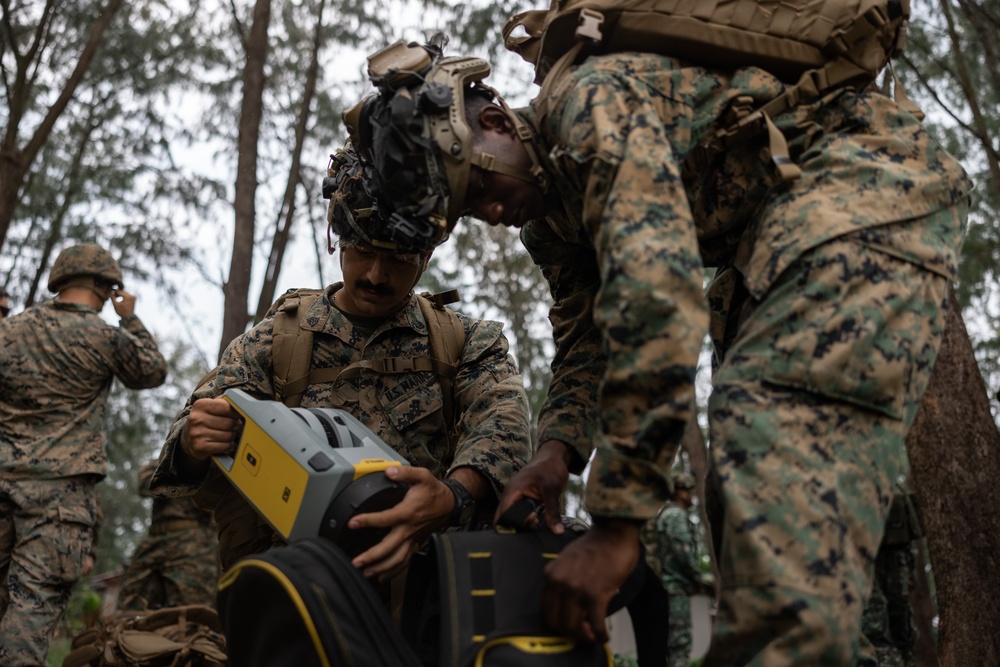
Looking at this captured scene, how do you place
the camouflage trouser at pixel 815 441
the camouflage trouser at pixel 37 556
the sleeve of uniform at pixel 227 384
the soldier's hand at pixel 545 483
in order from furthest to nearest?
the camouflage trouser at pixel 37 556 → the sleeve of uniform at pixel 227 384 → the soldier's hand at pixel 545 483 → the camouflage trouser at pixel 815 441

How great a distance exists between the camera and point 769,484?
2016mm

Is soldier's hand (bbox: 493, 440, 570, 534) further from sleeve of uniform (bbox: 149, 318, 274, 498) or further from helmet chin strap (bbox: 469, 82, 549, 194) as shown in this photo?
sleeve of uniform (bbox: 149, 318, 274, 498)

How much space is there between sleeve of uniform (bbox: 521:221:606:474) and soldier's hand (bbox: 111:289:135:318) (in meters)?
4.23

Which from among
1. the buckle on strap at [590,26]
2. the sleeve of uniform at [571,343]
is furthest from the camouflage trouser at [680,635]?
the buckle on strap at [590,26]

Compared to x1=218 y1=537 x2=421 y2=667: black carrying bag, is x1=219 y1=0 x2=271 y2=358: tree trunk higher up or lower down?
higher up

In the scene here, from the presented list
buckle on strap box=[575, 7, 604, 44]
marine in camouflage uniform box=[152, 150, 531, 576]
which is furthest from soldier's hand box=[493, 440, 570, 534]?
buckle on strap box=[575, 7, 604, 44]

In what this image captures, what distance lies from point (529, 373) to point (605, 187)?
1732 cm

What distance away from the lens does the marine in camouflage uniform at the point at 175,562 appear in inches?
300

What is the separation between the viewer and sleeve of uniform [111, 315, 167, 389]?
6.20 metres

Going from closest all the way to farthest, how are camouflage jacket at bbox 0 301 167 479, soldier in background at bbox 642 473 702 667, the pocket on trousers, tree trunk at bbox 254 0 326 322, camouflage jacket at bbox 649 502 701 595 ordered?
1. the pocket on trousers
2. camouflage jacket at bbox 0 301 167 479
3. tree trunk at bbox 254 0 326 322
4. soldier in background at bbox 642 473 702 667
5. camouflage jacket at bbox 649 502 701 595

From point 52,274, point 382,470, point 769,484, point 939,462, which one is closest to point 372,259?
point 382,470

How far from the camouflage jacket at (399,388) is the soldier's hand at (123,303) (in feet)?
10.2

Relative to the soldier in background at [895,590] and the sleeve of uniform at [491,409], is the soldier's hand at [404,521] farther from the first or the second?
the soldier in background at [895,590]

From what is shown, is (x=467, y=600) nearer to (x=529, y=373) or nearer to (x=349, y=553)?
(x=349, y=553)
